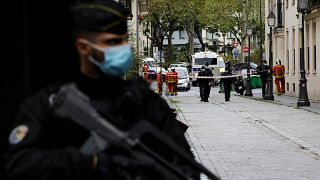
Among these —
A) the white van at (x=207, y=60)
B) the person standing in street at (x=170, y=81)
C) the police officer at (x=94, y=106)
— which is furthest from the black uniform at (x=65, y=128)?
the white van at (x=207, y=60)

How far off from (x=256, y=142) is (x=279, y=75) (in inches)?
935

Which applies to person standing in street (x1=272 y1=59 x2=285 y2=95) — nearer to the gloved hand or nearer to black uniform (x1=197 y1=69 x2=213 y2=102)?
black uniform (x1=197 y1=69 x2=213 y2=102)

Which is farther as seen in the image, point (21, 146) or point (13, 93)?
point (13, 93)

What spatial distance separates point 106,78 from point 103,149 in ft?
1.23

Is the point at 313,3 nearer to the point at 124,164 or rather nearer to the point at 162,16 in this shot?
the point at 124,164

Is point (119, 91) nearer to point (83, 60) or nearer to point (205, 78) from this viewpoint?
point (83, 60)

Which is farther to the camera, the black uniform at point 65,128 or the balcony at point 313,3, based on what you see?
the balcony at point 313,3

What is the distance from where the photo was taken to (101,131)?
10.1 ft

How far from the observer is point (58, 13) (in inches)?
169

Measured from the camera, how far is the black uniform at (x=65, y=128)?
3.07m

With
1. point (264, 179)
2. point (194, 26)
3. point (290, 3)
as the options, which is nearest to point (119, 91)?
point (264, 179)

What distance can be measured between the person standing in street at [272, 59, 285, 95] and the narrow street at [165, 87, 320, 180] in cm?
1225

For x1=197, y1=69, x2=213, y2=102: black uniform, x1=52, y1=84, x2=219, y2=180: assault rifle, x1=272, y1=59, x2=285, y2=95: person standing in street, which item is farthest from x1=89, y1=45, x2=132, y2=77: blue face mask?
x1=272, y1=59, x2=285, y2=95: person standing in street

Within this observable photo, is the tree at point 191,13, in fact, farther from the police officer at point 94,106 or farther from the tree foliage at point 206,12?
the police officer at point 94,106
